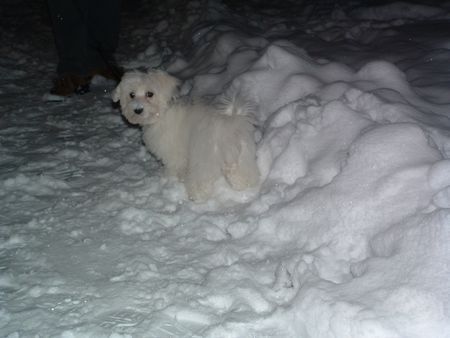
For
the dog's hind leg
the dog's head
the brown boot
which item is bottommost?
the brown boot

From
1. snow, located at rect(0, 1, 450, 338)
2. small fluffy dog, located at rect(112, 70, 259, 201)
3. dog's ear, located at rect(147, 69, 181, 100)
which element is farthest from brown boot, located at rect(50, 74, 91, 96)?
dog's ear, located at rect(147, 69, 181, 100)

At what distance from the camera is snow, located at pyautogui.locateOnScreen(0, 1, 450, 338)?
7.48 feet

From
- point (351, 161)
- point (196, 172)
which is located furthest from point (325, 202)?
point (196, 172)

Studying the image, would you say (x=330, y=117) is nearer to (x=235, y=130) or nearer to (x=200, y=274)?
(x=235, y=130)

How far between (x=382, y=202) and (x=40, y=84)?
508cm

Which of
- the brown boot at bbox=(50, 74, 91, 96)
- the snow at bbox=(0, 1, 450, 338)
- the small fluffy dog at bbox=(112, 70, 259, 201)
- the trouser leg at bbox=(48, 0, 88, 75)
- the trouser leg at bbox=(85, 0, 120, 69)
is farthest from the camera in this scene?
the trouser leg at bbox=(85, 0, 120, 69)

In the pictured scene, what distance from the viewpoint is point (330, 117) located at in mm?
3477

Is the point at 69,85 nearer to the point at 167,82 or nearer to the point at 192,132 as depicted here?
the point at 167,82

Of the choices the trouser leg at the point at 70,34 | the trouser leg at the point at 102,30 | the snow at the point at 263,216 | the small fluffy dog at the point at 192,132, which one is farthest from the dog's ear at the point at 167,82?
the trouser leg at the point at 102,30

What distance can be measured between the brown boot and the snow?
293mm

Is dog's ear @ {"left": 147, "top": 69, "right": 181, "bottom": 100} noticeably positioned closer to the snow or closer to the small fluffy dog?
the small fluffy dog

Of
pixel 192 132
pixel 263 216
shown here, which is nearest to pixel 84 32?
pixel 192 132

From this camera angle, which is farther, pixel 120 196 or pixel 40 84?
pixel 40 84

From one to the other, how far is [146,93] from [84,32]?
2479 millimetres
